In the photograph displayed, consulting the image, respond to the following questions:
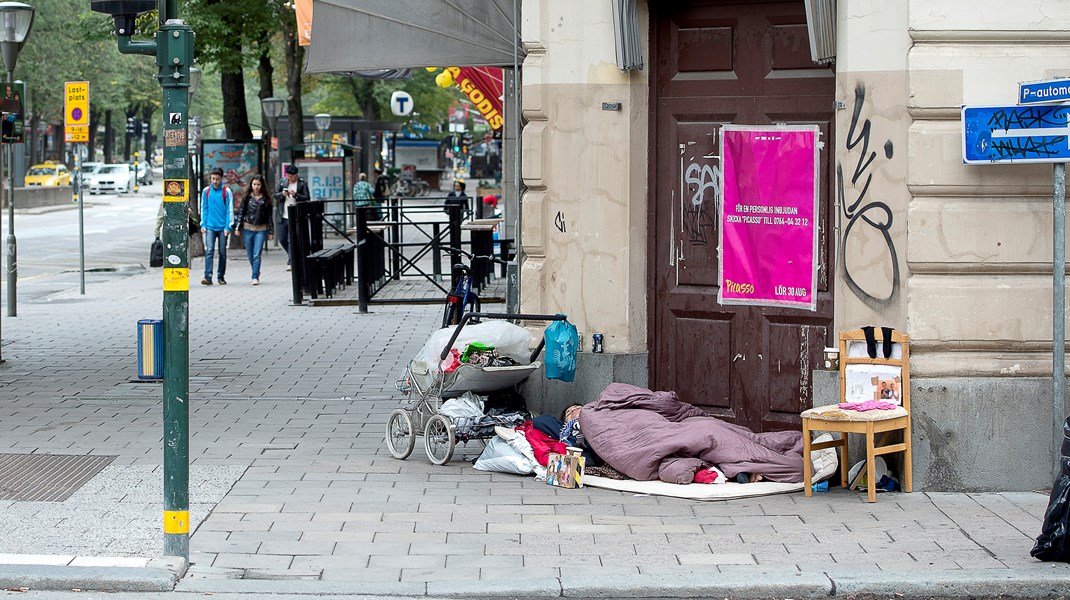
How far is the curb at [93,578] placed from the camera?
234 inches

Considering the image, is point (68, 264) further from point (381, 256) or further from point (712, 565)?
point (712, 565)

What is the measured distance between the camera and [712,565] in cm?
624

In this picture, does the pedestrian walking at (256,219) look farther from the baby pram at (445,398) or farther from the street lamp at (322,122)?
the street lamp at (322,122)

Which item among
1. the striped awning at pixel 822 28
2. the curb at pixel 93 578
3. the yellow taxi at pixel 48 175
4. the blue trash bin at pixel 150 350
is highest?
the yellow taxi at pixel 48 175

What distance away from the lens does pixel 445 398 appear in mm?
8648

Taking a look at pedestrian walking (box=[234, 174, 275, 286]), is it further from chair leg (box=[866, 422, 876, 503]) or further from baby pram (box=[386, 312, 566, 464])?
chair leg (box=[866, 422, 876, 503])

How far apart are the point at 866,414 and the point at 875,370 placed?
0.38m

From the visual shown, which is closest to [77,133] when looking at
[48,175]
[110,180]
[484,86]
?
[484,86]

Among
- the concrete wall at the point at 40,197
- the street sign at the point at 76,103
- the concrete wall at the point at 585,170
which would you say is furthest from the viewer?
the concrete wall at the point at 40,197

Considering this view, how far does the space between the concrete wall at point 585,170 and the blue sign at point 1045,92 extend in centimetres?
251

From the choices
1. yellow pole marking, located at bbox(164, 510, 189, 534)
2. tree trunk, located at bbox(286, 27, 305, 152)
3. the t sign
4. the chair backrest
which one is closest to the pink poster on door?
the chair backrest

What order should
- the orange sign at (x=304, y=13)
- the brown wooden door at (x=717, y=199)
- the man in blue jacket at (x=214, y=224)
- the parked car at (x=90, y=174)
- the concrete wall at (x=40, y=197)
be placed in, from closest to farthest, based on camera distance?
the brown wooden door at (x=717, y=199)
the orange sign at (x=304, y=13)
the man in blue jacket at (x=214, y=224)
the concrete wall at (x=40, y=197)
the parked car at (x=90, y=174)

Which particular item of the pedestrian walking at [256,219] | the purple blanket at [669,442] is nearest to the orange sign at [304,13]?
the pedestrian walking at [256,219]

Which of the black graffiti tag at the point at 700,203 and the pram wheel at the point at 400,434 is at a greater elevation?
the black graffiti tag at the point at 700,203
